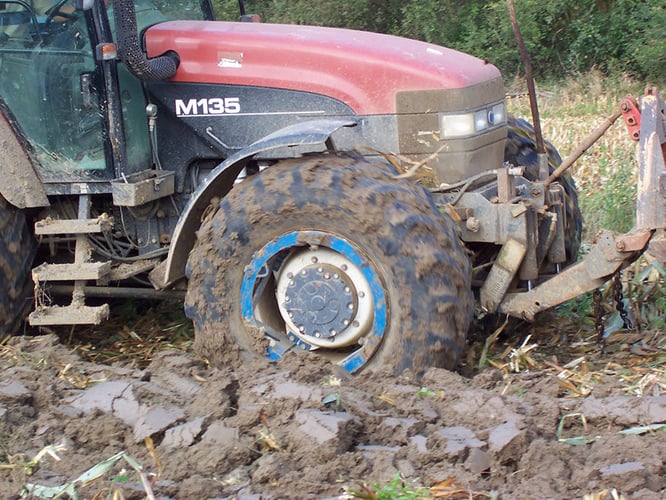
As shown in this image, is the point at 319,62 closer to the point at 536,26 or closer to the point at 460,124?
the point at 460,124

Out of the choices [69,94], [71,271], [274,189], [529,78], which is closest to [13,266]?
[71,271]

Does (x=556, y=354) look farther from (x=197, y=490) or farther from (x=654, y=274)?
(x=197, y=490)

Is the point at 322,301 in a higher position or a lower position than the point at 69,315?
higher

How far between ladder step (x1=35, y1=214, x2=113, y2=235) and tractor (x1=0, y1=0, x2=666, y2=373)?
12 mm

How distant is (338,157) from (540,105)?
8.36 m

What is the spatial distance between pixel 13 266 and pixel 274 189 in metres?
1.71

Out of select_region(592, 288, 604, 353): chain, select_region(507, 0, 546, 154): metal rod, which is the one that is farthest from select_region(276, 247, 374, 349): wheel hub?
select_region(507, 0, 546, 154): metal rod

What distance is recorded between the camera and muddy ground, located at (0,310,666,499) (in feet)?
12.4

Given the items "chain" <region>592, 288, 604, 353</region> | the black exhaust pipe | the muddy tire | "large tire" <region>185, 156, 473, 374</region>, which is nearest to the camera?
"large tire" <region>185, 156, 473, 374</region>

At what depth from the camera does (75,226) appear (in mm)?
5648

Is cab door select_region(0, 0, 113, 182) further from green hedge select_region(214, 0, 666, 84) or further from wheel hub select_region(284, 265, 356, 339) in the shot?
green hedge select_region(214, 0, 666, 84)

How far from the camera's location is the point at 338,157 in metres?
5.05

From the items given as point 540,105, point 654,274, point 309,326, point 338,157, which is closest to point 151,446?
point 309,326

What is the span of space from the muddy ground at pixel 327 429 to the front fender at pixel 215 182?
47 centimetres
